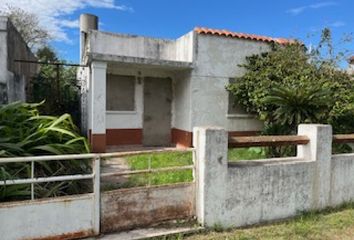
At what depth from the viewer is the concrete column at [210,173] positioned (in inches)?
185

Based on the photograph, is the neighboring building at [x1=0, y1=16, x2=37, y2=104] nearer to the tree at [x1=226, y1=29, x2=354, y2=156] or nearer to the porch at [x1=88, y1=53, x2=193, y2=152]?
the porch at [x1=88, y1=53, x2=193, y2=152]

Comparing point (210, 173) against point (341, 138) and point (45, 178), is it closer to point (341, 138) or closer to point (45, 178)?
point (45, 178)

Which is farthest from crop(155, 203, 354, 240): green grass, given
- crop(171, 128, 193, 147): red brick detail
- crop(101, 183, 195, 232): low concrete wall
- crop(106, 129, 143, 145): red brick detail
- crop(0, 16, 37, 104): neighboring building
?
crop(106, 129, 143, 145): red brick detail

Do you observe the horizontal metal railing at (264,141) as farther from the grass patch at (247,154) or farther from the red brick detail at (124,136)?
the red brick detail at (124,136)

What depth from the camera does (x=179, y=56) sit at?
11953 millimetres

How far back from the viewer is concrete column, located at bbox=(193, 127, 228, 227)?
471 centimetres

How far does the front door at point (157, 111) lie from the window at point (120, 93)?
535 mm

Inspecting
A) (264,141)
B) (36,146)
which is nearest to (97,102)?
(36,146)

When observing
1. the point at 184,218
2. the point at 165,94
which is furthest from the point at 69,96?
the point at 184,218

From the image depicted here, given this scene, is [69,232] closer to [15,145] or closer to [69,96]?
[15,145]

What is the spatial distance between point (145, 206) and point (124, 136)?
23.2 feet

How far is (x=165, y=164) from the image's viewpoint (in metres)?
8.25

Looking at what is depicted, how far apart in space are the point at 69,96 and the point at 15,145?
Result: 825cm

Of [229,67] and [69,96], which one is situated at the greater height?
[229,67]
